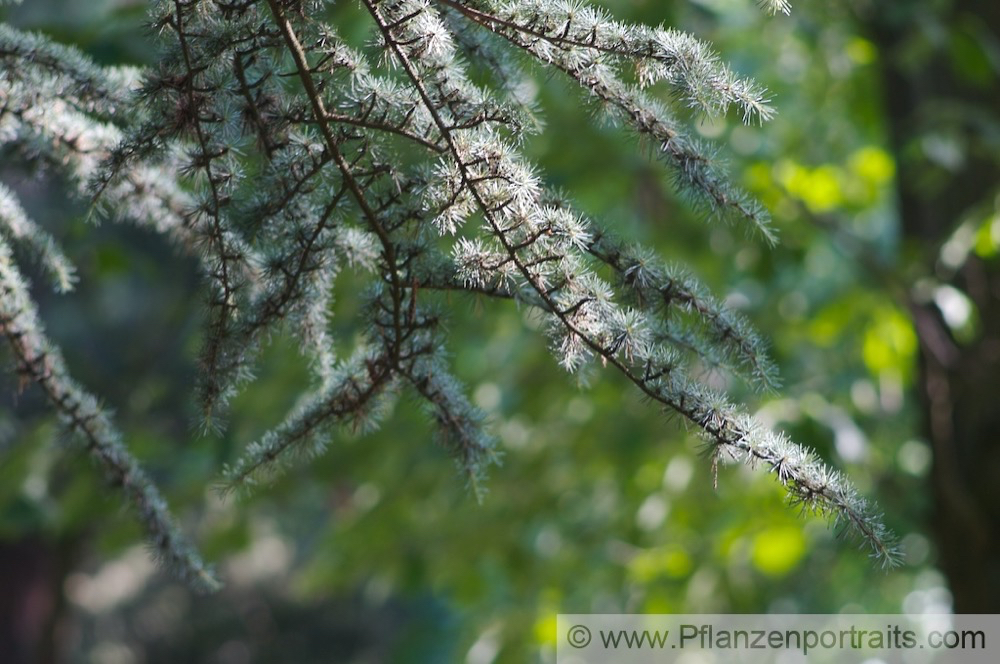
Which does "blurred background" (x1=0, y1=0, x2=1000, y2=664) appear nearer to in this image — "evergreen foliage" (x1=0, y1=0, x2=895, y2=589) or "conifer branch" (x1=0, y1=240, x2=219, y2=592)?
"conifer branch" (x1=0, y1=240, x2=219, y2=592)

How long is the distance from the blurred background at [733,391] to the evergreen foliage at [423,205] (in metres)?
1.25

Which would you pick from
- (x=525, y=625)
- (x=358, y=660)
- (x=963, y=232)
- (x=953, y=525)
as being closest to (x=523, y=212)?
(x=963, y=232)

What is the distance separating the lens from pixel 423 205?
3.65ft

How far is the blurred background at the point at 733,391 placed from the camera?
9.13 feet

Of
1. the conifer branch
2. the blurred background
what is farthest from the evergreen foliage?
the blurred background

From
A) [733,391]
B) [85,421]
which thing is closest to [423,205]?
[85,421]

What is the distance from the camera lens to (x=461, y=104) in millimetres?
1084

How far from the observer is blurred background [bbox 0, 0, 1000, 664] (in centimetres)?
278

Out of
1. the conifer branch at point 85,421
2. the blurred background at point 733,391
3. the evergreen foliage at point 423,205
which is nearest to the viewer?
the evergreen foliage at point 423,205

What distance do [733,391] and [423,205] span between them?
2.23 meters

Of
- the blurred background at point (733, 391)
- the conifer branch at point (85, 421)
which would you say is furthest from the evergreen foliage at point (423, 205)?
the blurred background at point (733, 391)

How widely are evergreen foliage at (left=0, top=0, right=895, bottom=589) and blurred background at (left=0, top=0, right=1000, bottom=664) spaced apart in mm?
1251

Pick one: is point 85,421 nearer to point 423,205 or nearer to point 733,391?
point 423,205

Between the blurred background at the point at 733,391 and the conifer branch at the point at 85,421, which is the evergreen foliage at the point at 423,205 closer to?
the conifer branch at the point at 85,421
